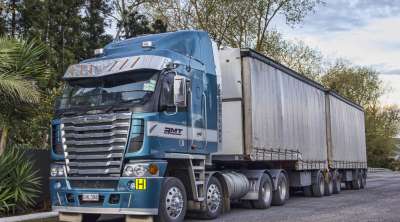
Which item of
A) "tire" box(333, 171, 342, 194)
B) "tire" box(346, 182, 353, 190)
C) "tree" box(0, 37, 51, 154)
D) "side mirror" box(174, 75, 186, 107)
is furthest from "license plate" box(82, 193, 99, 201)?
"tire" box(346, 182, 353, 190)

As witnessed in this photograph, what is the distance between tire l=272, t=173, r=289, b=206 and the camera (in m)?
15.5

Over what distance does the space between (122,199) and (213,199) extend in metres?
2.85

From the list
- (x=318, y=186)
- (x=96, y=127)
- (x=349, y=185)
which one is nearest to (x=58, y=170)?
(x=96, y=127)

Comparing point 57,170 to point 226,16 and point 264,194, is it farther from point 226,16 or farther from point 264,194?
point 226,16

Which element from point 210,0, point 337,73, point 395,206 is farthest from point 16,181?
point 337,73

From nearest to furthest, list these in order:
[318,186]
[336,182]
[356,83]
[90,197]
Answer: [90,197], [318,186], [336,182], [356,83]

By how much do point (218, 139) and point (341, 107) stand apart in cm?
1318

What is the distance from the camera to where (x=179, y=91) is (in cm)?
1002

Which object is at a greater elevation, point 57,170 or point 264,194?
point 57,170

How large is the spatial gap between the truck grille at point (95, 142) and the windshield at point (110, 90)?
1.14 ft

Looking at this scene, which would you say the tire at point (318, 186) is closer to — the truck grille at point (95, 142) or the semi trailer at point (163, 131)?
the semi trailer at point (163, 131)

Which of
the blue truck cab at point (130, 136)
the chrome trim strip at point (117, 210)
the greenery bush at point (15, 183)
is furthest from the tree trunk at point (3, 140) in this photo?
the chrome trim strip at point (117, 210)

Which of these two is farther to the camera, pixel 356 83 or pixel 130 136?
pixel 356 83

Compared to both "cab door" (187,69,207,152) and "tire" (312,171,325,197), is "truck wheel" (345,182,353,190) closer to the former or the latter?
"tire" (312,171,325,197)
